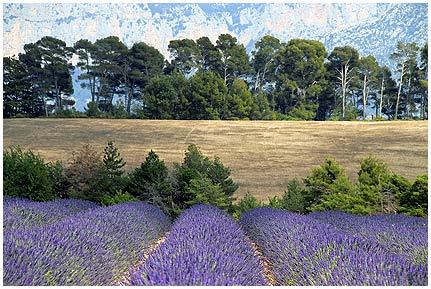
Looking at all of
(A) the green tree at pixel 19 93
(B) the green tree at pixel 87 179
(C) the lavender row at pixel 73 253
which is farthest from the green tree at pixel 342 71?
(C) the lavender row at pixel 73 253

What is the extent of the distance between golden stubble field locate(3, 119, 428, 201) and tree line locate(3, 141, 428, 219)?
8.02 feet

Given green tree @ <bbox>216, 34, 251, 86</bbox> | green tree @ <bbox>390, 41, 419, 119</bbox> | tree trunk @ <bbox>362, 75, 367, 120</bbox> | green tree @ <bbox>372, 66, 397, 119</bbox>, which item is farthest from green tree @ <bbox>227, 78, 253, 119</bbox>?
green tree @ <bbox>390, 41, 419, 119</bbox>

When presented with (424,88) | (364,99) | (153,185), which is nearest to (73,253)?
(153,185)

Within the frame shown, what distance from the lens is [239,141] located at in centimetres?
1169

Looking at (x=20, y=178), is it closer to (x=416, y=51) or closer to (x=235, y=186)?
(x=235, y=186)

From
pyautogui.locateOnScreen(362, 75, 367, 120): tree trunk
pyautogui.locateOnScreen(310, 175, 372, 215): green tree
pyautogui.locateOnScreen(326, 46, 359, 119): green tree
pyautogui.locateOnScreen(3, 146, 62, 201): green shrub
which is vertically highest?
pyautogui.locateOnScreen(326, 46, 359, 119): green tree

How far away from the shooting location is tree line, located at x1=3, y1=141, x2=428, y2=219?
730 centimetres

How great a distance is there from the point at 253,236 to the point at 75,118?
9.10 metres

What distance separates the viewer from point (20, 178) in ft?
23.5

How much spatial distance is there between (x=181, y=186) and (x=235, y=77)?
15.9 ft

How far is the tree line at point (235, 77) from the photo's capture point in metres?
12.1

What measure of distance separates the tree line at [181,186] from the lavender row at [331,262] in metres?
4.51

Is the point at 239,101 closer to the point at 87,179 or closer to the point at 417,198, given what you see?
the point at 87,179

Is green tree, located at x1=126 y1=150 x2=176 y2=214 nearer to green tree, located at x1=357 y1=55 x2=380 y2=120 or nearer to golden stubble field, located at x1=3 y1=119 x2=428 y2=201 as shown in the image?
golden stubble field, located at x1=3 y1=119 x2=428 y2=201
